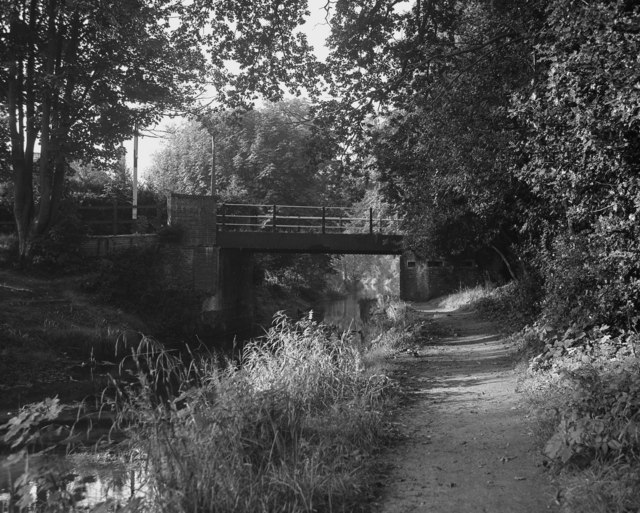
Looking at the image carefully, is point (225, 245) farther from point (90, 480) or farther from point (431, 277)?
point (90, 480)

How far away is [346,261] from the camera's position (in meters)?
74.8

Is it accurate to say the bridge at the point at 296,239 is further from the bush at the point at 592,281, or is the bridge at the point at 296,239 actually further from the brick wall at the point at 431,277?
the bush at the point at 592,281

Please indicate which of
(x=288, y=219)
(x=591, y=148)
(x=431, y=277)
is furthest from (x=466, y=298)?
(x=591, y=148)

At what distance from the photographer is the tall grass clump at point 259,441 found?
3.81m

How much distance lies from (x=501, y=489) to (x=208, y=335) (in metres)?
18.9

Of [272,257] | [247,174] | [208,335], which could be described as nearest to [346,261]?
Result: [247,174]

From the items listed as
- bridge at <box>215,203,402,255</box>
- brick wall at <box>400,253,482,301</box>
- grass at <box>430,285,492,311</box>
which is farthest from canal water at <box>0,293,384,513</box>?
brick wall at <box>400,253,482,301</box>

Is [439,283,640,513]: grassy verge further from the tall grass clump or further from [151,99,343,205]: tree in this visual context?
[151,99,343,205]: tree

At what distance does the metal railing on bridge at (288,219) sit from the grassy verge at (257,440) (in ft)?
55.0

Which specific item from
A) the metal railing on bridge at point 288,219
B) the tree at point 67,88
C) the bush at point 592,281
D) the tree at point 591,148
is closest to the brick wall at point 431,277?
the metal railing on bridge at point 288,219

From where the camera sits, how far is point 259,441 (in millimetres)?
4703

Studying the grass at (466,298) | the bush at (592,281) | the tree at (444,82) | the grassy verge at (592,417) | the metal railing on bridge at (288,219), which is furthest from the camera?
the metal railing on bridge at (288,219)

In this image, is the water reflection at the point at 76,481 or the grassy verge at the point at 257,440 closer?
the water reflection at the point at 76,481

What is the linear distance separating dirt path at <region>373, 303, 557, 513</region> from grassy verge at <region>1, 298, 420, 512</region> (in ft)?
1.07
